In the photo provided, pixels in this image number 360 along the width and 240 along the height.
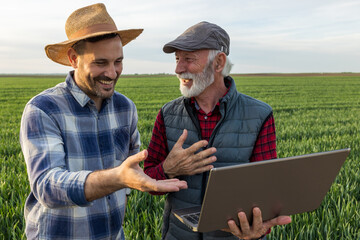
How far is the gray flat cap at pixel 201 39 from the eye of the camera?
2209 millimetres

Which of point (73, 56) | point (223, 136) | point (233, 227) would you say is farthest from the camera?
point (223, 136)

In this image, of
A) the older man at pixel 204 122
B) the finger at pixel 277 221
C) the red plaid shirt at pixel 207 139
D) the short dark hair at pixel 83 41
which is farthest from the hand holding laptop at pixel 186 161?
the short dark hair at pixel 83 41

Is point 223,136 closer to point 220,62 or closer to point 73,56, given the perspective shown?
point 220,62

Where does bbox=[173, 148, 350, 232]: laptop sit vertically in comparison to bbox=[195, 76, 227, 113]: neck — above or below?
below

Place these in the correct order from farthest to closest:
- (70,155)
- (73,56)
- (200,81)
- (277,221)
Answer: (200,81)
(73,56)
(70,155)
(277,221)

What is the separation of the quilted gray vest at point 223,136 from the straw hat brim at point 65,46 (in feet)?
2.09

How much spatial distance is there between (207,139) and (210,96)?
A: 1.06 ft

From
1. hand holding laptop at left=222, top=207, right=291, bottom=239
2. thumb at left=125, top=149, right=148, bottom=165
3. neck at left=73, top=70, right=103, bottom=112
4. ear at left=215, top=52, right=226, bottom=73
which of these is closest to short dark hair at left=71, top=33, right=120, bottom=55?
neck at left=73, top=70, right=103, bottom=112

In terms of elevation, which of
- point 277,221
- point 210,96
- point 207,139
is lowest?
point 277,221

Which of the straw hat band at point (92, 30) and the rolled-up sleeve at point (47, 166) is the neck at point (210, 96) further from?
the rolled-up sleeve at point (47, 166)

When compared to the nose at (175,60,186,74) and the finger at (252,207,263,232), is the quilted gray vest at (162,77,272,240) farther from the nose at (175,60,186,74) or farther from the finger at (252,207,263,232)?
the finger at (252,207,263,232)

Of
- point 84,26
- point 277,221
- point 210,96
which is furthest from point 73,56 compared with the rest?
point 277,221

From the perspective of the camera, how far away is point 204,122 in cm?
230

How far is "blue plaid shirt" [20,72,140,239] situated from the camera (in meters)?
1.61
